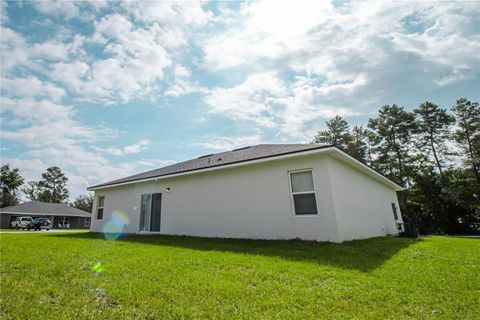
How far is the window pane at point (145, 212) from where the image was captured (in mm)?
12070

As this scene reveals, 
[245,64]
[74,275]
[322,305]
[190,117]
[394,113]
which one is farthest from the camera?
[394,113]

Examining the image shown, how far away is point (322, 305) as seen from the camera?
2.95m

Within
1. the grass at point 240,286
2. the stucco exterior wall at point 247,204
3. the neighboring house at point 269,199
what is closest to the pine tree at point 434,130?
the neighboring house at point 269,199

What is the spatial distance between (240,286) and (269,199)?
4891 millimetres

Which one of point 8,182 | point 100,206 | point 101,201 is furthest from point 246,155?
point 8,182

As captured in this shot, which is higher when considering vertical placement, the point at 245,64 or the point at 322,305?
the point at 245,64

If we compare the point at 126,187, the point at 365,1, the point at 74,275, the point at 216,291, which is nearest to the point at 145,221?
the point at 126,187

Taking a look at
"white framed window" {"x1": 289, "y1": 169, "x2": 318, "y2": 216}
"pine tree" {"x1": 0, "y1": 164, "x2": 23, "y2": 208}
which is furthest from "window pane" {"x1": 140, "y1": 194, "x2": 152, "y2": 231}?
"pine tree" {"x1": 0, "y1": 164, "x2": 23, "y2": 208}

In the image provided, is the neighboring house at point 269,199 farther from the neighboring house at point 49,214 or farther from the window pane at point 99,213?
the neighboring house at point 49,214

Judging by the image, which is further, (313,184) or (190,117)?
(190,117)

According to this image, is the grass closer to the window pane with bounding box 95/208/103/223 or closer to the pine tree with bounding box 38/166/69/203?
the window pane with bounding box 95/208/103/223

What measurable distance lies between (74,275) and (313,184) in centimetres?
640

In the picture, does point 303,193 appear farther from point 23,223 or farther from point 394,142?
point 23,223

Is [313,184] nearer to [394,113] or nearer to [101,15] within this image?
[101,15]
